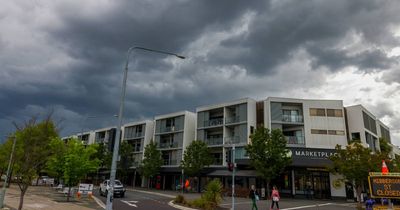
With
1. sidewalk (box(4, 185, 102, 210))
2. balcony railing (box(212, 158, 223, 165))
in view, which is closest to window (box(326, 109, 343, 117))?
balcony railing (box(212, 158, 223, 165))

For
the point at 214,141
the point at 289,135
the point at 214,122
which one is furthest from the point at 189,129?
the point at 289,135

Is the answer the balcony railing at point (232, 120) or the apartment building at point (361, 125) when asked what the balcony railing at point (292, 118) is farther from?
the apartment building at point (361, 125)

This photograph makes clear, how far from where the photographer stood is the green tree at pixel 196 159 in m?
42.7

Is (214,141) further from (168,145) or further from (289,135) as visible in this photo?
(289,135)

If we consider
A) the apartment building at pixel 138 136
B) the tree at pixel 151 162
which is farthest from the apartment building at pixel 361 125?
the apartment building at pixel 138 136

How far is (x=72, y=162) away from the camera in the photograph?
25.0m

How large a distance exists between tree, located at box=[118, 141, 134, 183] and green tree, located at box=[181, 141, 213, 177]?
57.5 feet

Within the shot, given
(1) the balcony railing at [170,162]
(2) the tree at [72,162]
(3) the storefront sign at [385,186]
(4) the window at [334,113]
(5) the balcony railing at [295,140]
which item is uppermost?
(4) the window at [334,113]

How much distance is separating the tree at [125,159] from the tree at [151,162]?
7.17 meters

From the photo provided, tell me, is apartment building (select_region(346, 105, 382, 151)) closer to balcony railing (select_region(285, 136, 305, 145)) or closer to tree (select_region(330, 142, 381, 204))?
balcony railing (select_region(285, 136, 305, 145))

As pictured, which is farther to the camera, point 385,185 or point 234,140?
point 234,140

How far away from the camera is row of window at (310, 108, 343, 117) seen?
3935 cm

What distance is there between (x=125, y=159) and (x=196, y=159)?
2051cm

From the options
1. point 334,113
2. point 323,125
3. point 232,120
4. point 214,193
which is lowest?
point 214,193
